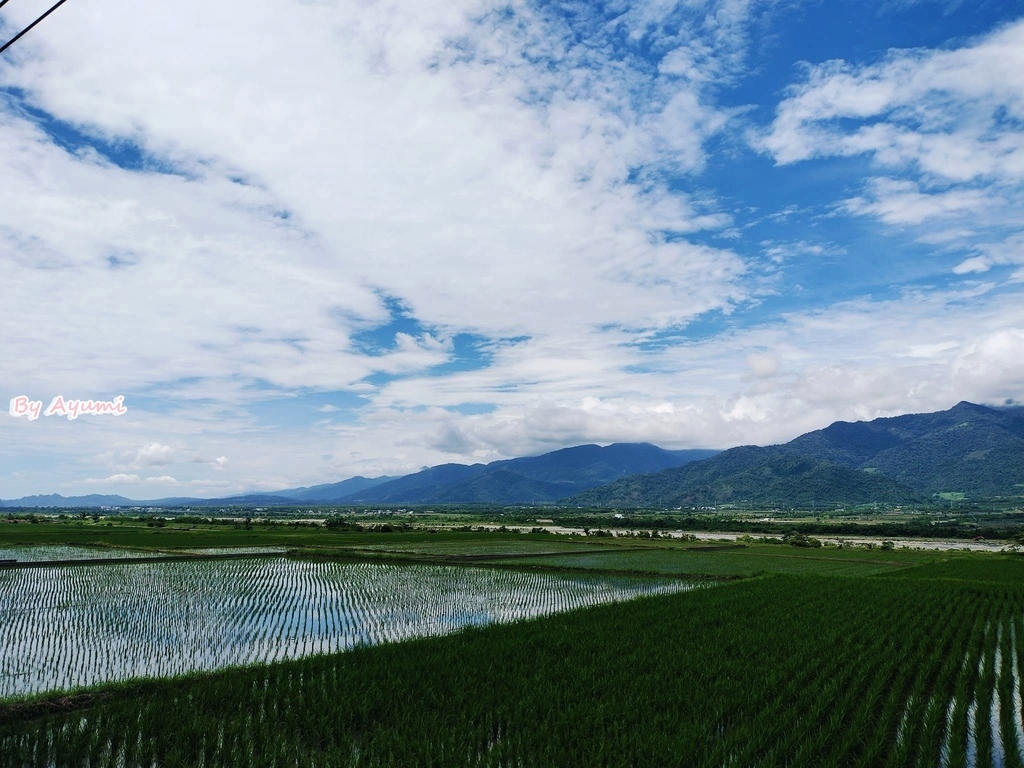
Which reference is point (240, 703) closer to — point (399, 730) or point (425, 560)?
point (399, 730)

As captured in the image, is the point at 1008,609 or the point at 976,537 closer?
the point at 1008,609

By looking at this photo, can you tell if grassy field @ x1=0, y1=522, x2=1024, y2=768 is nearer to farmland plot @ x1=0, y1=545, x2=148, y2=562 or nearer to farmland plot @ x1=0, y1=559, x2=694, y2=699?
farmland plot @ x1=0, y1=559, x2=694, y2=699

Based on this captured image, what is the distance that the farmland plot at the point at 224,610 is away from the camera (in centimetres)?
1238

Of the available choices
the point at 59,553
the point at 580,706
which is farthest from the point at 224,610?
the point at 59,553

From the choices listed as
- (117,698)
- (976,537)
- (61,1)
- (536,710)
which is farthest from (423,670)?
(976,537)

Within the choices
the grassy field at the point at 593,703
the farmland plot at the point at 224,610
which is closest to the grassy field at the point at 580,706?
the grassy field at the point at 593,703

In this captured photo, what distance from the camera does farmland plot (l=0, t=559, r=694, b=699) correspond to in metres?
12.4

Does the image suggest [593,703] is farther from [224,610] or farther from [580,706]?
[224,610]

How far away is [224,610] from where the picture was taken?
18125mm

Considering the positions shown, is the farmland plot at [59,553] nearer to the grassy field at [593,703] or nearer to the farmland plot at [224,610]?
the farmland plot at [224,610]

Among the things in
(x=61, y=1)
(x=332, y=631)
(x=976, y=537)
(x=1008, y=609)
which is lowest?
(x=976, y=537)

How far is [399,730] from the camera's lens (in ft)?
26.3

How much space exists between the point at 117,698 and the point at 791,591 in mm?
20582

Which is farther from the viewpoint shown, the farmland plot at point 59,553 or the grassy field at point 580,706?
the farmland plot at point 59,553
